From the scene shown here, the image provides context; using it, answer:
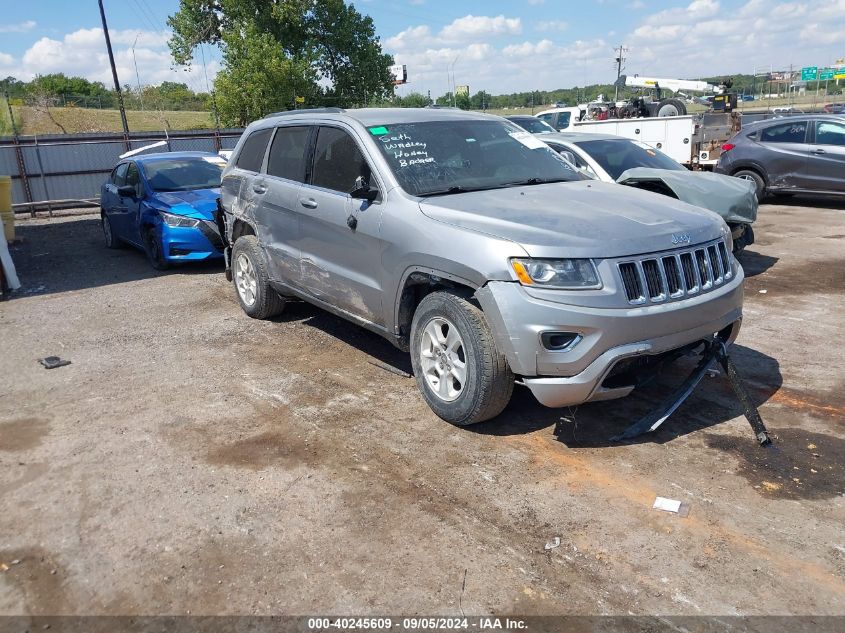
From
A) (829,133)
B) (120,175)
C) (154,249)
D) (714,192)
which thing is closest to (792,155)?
(829,133)

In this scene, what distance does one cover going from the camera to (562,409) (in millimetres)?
4707

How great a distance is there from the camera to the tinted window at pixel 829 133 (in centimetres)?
1249

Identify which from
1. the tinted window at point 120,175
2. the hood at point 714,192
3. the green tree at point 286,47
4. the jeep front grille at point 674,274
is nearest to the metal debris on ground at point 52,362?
the jeep front grille at point 674,274

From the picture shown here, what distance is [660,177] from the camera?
26.5ft

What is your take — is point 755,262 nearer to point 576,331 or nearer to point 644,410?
point 644,410

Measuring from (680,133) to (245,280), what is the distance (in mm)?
12753

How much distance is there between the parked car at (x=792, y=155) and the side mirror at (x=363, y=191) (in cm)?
988

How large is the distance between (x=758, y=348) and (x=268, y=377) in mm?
4006

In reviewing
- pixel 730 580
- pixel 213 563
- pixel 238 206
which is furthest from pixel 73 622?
pixel 238 206

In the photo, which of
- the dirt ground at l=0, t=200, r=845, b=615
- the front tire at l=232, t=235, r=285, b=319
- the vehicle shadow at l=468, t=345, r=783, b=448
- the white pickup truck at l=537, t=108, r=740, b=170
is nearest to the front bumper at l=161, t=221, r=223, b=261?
the front tire at l=232, t=235, r=285, b=319

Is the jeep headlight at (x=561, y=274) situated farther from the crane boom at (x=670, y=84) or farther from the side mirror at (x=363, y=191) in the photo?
the crane boom at (x=670, y=84)

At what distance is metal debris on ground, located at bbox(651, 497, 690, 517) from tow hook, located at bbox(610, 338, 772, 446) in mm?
559

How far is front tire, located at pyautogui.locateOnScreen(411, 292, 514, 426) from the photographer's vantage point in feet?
13.1

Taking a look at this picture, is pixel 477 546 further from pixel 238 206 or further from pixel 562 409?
pixel 238 206
